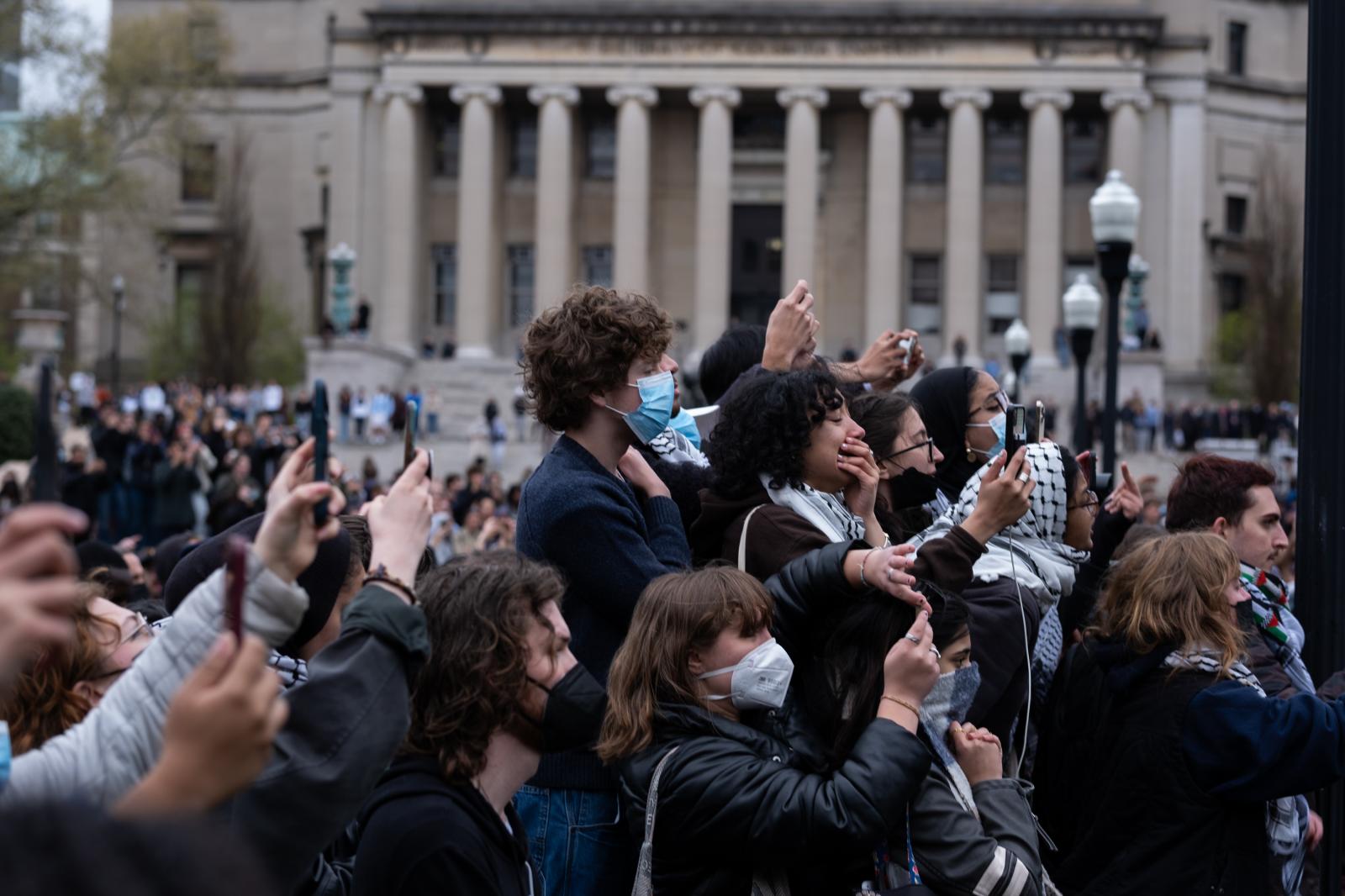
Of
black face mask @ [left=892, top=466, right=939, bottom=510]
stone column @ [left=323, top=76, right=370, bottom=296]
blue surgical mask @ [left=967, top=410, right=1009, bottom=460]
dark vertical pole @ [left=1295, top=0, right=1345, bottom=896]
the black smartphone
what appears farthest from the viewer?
stone column @ [left=323, top=76, right=370, bottom=296]

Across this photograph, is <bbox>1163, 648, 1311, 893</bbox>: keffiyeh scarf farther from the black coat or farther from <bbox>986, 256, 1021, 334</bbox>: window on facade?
<bbox>986, 256, 1021, 334</bbox>: window on facade

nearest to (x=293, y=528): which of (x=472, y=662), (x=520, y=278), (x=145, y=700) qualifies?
(x=145, y=700)

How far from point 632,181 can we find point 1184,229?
2007 cm

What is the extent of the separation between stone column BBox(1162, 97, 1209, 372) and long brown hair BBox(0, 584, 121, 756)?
59.4 metres

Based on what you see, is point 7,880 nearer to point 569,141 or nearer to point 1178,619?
point 1178,619

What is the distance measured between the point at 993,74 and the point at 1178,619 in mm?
56154

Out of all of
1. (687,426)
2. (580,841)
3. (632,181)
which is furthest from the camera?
(632,181)

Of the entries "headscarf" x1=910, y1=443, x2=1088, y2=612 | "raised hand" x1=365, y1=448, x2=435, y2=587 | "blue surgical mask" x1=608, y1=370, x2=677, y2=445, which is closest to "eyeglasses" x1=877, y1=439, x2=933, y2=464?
"headscarf" x1=910, y1=443, x2=1088, y2=612

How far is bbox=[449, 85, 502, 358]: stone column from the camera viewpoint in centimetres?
6003

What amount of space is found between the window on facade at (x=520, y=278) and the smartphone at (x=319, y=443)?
60.5m

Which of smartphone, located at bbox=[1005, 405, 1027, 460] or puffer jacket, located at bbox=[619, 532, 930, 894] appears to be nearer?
puffer jacket, located at bbox=[619, 532, 930, 894]

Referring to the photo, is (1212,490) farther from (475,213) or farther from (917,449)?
(475,213)

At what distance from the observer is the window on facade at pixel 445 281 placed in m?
63.8

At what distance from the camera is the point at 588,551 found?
5.23 m
